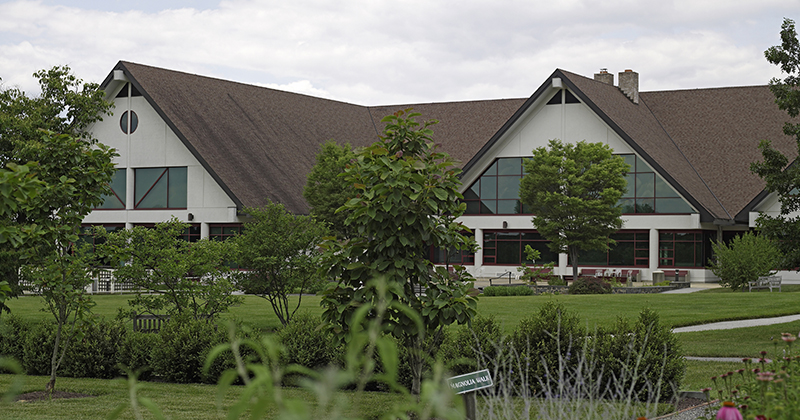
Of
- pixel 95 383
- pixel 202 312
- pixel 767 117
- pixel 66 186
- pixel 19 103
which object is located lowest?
pixel 95 383

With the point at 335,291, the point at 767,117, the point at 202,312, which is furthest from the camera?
the point at 767,117

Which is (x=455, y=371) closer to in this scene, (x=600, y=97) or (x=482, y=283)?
(x=482, y=283)

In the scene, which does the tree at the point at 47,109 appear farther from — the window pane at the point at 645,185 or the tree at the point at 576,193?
the window pane at the point at 645,185

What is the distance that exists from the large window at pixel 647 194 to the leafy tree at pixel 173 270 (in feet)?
92.4

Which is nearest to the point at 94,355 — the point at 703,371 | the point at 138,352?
the point at 138,352

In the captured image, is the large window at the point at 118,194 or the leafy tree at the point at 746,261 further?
the large window at the point at 118,194

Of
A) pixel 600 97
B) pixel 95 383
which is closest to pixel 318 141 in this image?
pixel 600 97

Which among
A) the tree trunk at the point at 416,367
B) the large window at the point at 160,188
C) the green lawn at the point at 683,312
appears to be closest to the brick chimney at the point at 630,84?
the green lawn at the point at 683,312

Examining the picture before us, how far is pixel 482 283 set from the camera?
3888 cm

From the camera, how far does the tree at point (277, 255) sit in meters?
16.7

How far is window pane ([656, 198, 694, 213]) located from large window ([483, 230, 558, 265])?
5.94 m

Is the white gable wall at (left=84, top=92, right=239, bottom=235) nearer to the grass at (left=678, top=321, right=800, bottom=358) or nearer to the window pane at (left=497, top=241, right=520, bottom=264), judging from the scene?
the window pane at (left=497, top=241, right=520, bottom=264)

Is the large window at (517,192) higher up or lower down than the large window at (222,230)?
higher up

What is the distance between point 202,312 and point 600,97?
30094mm
